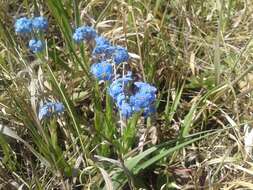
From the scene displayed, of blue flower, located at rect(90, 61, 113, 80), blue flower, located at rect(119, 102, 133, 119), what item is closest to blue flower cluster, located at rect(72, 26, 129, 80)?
blue flower, located at rect(90, 61, 113, 80)

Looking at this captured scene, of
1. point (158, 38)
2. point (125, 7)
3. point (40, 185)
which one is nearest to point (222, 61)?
point (158, 38)

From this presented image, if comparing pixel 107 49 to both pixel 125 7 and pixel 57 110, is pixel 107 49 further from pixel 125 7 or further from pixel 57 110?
pixel 125 7

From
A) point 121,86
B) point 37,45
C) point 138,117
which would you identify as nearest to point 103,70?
point 121,86

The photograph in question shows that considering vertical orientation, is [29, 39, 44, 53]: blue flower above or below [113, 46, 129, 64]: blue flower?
above

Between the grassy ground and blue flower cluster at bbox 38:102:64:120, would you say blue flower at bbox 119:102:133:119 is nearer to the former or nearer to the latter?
the grassy ground

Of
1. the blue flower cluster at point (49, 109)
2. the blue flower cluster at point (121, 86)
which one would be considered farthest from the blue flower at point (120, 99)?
the blue flower cluster at point (49, 109)

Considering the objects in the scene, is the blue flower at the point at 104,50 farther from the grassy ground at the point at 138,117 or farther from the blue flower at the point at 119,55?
the grassy ground at the point at 138,117

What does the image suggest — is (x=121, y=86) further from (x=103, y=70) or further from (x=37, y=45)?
(x=37, y=45)

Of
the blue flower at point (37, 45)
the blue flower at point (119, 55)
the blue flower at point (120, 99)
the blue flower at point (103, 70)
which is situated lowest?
the blue flower at point (120, 99)
